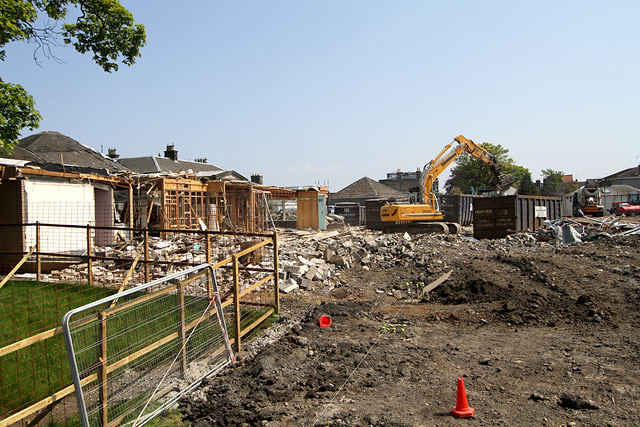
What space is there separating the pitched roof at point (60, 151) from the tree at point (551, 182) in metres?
67.9

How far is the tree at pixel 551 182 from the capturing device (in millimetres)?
77375

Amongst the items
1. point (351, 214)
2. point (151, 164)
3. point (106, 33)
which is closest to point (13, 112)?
point (106, 33)

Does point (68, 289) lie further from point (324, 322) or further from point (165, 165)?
point (165, 165)

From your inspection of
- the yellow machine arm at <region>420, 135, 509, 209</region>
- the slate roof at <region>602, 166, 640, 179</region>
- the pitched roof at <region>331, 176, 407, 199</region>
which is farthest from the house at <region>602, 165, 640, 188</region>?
the yellow machine arm at <region>420, 135, 509, 209</region>

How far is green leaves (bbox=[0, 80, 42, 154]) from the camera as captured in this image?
409 inches

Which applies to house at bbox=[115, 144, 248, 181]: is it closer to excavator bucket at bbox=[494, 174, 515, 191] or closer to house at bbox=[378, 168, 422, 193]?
excavator bucket at bbox=[494, 174, 515, 191]

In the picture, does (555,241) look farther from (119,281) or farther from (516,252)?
(119,281)

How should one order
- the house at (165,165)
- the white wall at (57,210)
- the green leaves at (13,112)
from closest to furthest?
the green leaves at (13,112) < the white wall at (57,210) < the house at (165,165)

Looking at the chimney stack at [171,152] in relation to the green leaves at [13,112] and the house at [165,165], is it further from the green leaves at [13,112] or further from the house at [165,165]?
the green leaves at [13,112]

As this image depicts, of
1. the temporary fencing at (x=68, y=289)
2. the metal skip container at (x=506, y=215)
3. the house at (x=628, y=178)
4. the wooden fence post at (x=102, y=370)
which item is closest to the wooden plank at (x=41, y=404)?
the temporary fencing at (x=68, y=289)

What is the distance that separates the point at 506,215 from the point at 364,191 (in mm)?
47663

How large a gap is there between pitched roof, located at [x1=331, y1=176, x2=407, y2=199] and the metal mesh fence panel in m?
61.5

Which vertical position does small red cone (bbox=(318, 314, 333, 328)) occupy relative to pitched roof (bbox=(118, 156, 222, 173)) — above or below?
below

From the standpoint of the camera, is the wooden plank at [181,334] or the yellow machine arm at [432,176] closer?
the wooden plank at [181,334]
